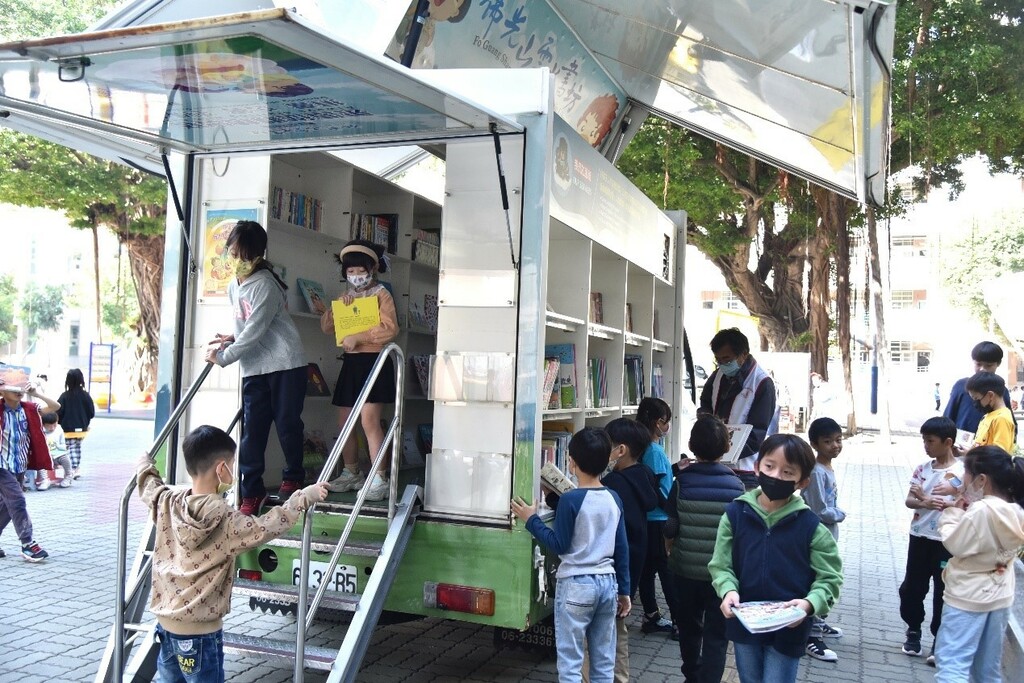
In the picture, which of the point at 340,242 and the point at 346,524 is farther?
the point at 340,242

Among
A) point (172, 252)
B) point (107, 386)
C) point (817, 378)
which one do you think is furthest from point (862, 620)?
point (107, 386)

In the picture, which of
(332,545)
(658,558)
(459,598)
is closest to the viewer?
(459,598)

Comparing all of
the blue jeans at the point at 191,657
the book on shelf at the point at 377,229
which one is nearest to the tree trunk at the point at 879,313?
the book on shelf at the point at 377,229

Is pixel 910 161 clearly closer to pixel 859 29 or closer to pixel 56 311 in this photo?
pixel 859 29

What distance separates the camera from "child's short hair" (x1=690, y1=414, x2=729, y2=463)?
4699 mm

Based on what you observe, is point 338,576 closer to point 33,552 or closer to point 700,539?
point 700,539

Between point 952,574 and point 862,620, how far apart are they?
2.87 m

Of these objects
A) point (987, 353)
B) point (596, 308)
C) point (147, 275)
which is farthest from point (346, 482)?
point (147, 275)

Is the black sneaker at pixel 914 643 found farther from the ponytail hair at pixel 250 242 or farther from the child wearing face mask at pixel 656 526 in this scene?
the ponytail hair at pixel 250 242

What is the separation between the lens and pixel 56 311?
62.7 metres

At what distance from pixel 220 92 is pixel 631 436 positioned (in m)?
2.63

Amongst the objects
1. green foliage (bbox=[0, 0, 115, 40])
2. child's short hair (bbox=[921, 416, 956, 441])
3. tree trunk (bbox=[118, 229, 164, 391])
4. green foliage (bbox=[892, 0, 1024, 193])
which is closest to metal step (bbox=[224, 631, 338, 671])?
child's short hair (bbox=[921, 416, 956, 441])

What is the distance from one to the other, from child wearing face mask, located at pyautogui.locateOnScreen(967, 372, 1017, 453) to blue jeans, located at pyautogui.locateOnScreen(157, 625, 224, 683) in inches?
192

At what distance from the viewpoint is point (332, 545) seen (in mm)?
4582
